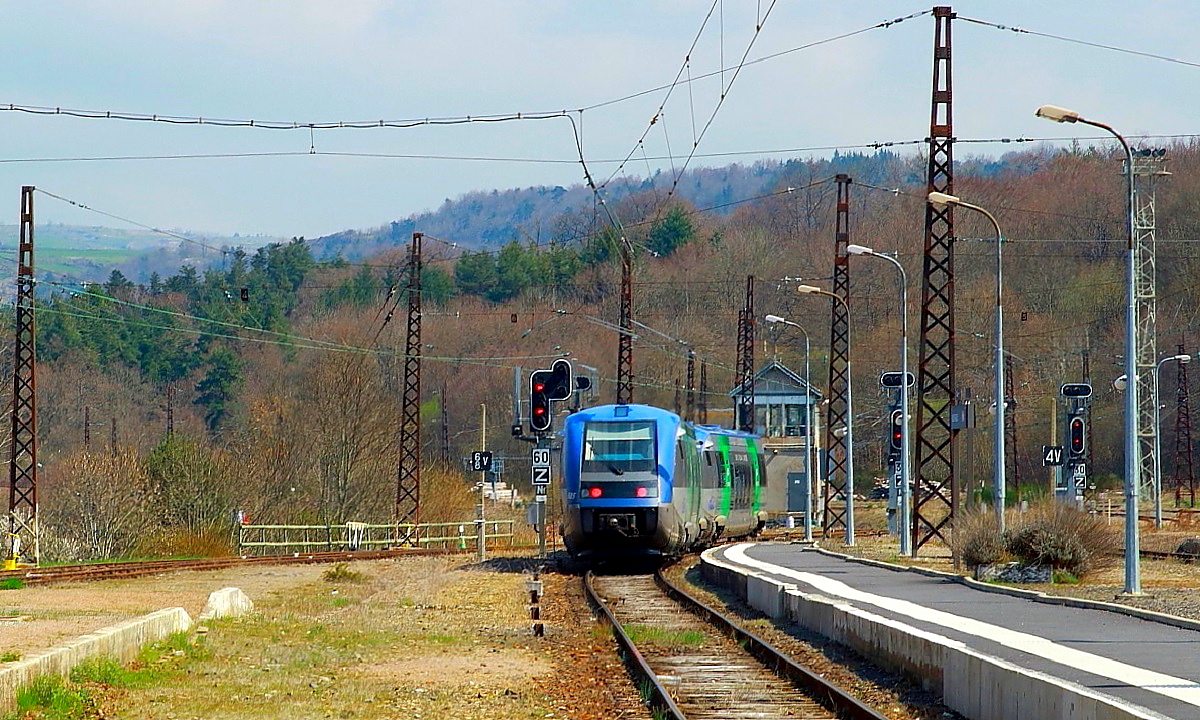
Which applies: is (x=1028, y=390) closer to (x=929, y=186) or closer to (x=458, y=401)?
(x=458, y=401)

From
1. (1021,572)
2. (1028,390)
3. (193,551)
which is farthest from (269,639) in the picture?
(1028,390)

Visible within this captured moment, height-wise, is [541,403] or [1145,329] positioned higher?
[1145,329]

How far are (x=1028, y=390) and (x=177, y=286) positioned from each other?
57406mm

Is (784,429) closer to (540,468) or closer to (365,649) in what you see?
(540,468)

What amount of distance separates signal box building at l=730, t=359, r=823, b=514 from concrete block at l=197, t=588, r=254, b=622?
147 ft

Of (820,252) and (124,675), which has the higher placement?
(820,252)

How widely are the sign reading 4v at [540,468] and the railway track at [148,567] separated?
8.02 meters

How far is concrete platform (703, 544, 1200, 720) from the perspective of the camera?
11.3m

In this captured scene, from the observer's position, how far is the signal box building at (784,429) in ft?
254

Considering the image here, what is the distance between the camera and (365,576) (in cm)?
3541

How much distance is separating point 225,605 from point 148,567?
46.8 ft

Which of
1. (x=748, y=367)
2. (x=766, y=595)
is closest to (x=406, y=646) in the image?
(x=766, y=595)

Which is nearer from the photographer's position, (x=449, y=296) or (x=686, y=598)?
(x=686, y=598)

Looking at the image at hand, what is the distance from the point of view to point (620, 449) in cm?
3438
